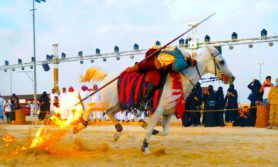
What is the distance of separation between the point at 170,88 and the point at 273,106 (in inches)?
331

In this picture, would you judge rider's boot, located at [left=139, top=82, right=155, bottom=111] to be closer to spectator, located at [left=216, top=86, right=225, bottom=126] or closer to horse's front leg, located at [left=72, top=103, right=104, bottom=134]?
horse's front leg, located at [left=72, top=103, right=104, bottom=134]

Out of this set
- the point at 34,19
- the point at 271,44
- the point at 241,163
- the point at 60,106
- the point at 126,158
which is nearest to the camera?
the point at 241,163

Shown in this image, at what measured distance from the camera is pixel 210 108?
16.8 metres

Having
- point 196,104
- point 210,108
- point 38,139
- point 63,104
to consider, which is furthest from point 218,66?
point 63,104

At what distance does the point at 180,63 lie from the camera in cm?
768

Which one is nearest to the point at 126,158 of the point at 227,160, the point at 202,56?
the point at 227,160

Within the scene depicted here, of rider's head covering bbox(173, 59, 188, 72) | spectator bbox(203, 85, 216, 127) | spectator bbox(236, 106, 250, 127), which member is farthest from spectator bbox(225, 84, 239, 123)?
rider's head covering bbox(173, 59, 188, 72)

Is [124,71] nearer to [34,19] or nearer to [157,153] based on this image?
[157,153]

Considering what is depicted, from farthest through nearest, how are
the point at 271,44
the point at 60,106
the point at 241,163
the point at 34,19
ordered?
the point at 34,19
the point at 271,44
the point at 60,106
the point at 241,163

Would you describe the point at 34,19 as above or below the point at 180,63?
above

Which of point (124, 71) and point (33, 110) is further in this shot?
point (33, 110)

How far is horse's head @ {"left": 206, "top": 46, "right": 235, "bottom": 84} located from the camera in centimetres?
834

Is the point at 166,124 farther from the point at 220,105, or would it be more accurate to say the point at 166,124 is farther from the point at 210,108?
the point at 220,105

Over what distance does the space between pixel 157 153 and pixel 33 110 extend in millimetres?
25201
